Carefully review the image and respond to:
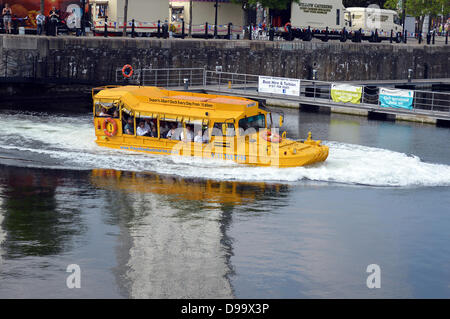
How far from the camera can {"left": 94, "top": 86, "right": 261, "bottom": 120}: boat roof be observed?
90.4 feet

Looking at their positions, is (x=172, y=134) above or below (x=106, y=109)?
below

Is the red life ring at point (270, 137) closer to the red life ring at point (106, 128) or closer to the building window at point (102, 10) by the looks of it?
the red life ring at point (106, 128)

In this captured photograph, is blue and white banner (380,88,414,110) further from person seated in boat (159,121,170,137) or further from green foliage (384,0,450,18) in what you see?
green foliage (384,0,450,18)

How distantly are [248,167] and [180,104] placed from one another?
3509 millimetres

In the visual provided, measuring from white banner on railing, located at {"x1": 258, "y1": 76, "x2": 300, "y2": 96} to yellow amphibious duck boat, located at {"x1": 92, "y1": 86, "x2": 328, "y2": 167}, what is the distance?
59.6ft

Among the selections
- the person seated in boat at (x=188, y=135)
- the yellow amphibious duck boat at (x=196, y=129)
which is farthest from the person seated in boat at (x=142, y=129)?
the person seated in boat at (x=188, y=135)

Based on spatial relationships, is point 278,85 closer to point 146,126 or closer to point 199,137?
point 146,126

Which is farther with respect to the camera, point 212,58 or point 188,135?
point 212,58

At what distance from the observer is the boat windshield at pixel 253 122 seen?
27.5 metres

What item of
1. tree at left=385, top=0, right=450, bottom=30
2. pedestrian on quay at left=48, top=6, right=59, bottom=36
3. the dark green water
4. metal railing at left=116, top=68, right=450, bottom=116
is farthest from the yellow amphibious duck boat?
tree at left=385, top=0, right=450, bottom=30

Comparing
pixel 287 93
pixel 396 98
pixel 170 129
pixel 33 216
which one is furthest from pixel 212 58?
pixel 33 216

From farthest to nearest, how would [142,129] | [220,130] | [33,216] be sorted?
[142,129] < [220,130] < [33,216]

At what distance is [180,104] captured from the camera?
93.6ft

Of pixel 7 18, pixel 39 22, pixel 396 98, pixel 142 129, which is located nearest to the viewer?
pixel 142 129
